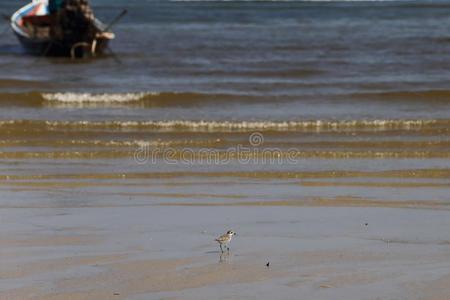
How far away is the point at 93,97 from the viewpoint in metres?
15.6

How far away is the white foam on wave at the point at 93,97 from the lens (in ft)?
50.7

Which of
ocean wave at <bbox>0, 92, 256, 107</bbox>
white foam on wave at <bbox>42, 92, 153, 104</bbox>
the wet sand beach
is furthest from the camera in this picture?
white foam on wave at <bbox>42, 92, 153, 104</bbox>

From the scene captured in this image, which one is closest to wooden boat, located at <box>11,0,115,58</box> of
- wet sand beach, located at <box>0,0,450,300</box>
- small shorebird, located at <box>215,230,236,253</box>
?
wet sand beach, located at <box>0,0,450,300</box>

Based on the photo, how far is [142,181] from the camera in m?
9.29

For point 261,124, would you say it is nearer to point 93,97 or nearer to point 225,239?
point 93,97

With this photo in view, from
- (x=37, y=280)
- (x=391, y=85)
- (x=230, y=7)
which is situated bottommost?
(x=37, y=280)

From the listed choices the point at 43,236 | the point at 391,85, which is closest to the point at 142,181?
the point at 43,236

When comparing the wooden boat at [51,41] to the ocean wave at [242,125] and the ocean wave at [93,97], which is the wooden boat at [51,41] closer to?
the ocean wave at [93,97]

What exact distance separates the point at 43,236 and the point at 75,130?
228 inches

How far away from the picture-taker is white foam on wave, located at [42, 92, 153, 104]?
15461 millimetres

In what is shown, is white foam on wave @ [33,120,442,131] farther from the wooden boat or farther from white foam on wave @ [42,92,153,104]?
the wooden boat

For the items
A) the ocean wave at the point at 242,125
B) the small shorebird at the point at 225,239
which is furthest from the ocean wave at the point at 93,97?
the small shorebird at the point at 225,239

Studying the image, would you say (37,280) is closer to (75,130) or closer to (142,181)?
(142,181)

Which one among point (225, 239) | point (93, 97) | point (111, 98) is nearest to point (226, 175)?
point (225, 239)
